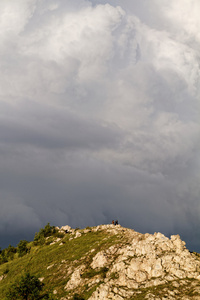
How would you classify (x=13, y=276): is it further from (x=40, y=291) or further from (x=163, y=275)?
(x=163, y=275)

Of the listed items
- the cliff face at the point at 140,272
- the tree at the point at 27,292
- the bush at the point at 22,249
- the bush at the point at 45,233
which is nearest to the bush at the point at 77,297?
the cliff face at the point at 140,272

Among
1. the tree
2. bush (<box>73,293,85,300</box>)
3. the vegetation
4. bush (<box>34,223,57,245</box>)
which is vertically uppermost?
bush (<box>34,223,57,245</box>)

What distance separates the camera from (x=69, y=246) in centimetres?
9219

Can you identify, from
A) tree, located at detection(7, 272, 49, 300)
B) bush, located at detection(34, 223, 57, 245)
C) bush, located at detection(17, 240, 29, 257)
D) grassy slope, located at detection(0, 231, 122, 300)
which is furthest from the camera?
bush, located at detection(34, 223, 57, 245)

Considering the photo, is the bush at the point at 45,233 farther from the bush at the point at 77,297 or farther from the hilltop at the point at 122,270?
the bush at the point at 77,297

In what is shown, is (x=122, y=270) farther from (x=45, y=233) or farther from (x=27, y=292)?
(x=45, y=233)

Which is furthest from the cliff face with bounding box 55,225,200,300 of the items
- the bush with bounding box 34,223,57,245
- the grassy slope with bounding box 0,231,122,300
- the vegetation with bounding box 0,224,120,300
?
the bush with bounding box 34,223,57,245

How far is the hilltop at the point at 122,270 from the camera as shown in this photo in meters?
52.0

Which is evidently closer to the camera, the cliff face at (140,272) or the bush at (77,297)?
the cliff face at (140,272)

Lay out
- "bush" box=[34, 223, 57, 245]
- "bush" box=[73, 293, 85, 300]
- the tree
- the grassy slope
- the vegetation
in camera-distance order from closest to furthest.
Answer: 1. "bush" box=[73, 293, 85, 300]
2. the tree
3. the vegetation
4. the grassy slope
5. "bush" box=[34, 223, 57, 245]

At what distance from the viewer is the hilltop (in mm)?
52000

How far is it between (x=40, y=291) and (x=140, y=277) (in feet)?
91.6

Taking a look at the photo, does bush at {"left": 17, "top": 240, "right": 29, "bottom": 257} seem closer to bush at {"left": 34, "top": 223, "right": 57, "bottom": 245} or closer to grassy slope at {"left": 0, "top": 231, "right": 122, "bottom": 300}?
bush at {"left": 34, "top": 223, "right": 57, "bottom": 245}

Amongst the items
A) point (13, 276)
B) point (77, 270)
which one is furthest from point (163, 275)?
point (13, 276)
